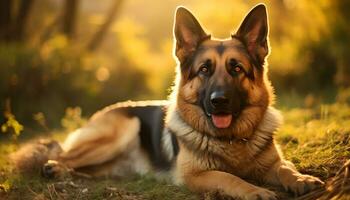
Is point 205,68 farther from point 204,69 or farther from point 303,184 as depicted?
point 303,184

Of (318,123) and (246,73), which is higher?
(246,73)

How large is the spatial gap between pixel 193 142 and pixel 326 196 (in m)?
1.60

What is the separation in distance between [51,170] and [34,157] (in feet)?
1.39

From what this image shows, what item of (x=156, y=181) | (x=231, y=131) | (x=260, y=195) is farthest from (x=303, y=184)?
(x=156, y=181)

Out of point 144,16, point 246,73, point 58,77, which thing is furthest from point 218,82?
point 144,16

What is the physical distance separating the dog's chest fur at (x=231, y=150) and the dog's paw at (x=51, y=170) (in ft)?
5.03

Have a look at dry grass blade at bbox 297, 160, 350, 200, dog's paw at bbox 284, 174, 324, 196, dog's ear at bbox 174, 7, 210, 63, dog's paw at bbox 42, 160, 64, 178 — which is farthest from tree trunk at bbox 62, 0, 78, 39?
dry grass blade at bbox 297, 160, 350, 200

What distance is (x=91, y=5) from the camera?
24.2 metres

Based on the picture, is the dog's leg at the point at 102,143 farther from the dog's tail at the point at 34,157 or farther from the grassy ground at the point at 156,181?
the grassy ground at the point at 156,181

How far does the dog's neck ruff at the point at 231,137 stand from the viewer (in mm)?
5520

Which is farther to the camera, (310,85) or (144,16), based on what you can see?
(144,16)

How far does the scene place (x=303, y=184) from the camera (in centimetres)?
473

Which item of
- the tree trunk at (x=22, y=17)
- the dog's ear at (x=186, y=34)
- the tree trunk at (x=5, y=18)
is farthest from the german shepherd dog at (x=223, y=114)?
the tree trunk at (x=22, y=17)

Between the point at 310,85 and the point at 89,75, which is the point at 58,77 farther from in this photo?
the point at 310,85
